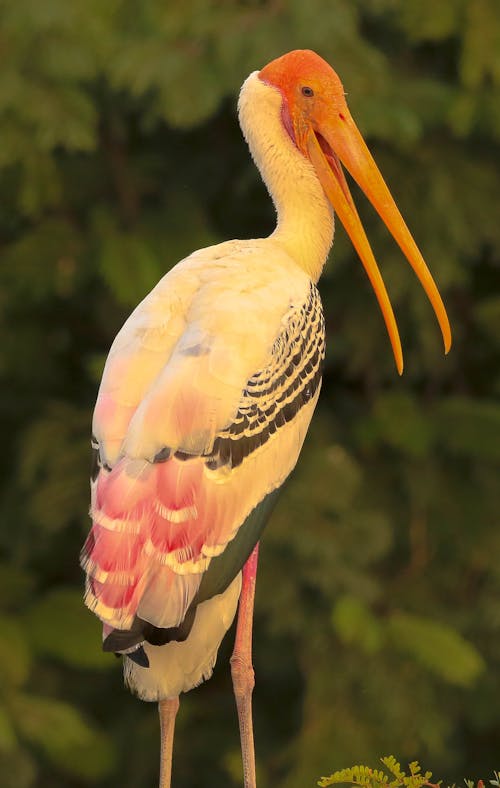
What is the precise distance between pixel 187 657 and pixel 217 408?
75 cm

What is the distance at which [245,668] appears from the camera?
217 inches

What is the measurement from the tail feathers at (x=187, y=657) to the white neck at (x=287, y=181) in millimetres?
1060

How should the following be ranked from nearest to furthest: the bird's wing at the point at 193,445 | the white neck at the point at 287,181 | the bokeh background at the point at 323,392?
the bird's wing at the point at 193,445, the white neck at the point at 287,181, the bokeh background at the point at 323,392

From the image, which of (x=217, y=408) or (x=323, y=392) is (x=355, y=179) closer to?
(x=217, y=408)

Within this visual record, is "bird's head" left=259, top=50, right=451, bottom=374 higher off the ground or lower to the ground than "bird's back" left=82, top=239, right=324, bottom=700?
higher

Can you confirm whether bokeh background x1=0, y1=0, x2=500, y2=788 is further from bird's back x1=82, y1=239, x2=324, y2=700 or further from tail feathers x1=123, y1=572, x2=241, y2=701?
bird's back x1=82, y1=239, x2=324, y2=700

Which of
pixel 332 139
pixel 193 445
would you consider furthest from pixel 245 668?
pixel 332 139

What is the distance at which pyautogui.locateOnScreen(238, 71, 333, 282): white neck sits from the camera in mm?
5633

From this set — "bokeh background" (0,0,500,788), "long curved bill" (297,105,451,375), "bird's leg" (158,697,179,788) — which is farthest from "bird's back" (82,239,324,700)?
"bokeh background" (0,0,500,788)

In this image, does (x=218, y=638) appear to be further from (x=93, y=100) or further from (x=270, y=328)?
(x=93, y=100)

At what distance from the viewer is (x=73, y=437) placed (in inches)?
401

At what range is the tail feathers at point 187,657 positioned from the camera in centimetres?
516

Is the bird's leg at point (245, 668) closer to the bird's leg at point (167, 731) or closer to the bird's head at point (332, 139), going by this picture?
the bird's leg at point (167, 731)

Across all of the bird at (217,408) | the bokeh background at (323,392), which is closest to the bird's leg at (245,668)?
the bird at (217,408)
